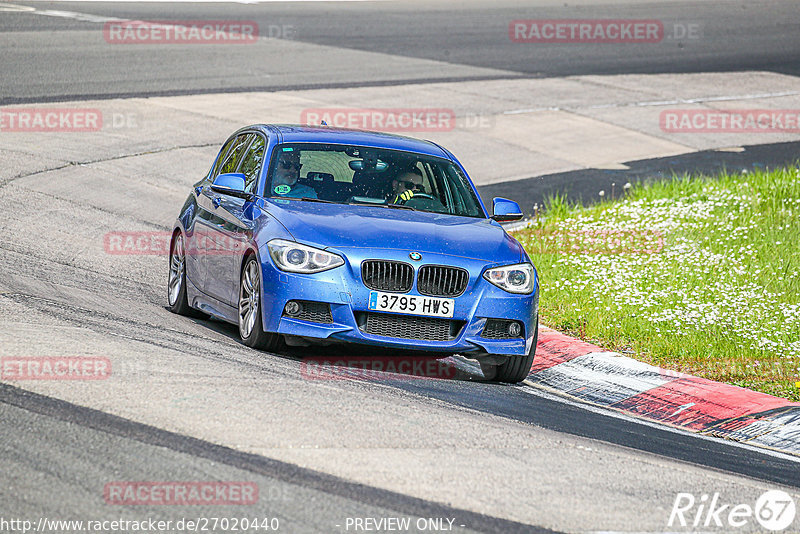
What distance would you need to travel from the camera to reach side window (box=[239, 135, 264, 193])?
9562 millimetres

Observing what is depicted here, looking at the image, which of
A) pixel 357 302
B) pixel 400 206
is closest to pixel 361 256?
pixel 357 302

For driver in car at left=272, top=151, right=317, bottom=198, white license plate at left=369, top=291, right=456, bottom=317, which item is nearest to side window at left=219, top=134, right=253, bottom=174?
driver in car at left=272, top=151, right=317, bottom=198

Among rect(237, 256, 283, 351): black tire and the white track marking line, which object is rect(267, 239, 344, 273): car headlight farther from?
the white track marking line

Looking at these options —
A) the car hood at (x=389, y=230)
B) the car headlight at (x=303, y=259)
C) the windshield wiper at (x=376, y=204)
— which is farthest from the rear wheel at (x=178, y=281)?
the car headlight at (x=303, y=259)

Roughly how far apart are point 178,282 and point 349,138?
1.90m

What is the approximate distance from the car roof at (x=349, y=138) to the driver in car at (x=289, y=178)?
0.63 feet

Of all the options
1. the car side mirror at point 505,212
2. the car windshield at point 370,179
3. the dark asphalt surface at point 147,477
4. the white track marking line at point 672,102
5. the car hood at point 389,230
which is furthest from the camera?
the white track marking line at point 672,102

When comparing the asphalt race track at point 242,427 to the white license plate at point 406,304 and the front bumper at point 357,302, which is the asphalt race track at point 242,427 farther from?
the white license plate at point 406,304

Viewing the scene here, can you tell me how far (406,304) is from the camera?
809cm

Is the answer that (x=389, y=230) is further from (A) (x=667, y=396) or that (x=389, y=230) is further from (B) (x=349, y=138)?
(A) (x=667, y=396)

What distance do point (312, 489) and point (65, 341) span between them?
253cm

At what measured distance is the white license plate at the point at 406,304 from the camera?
26.5 feet

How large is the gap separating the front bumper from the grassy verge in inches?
80.4

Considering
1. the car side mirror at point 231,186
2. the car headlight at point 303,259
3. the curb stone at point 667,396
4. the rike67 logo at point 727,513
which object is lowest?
the curb stone at point 667,396
